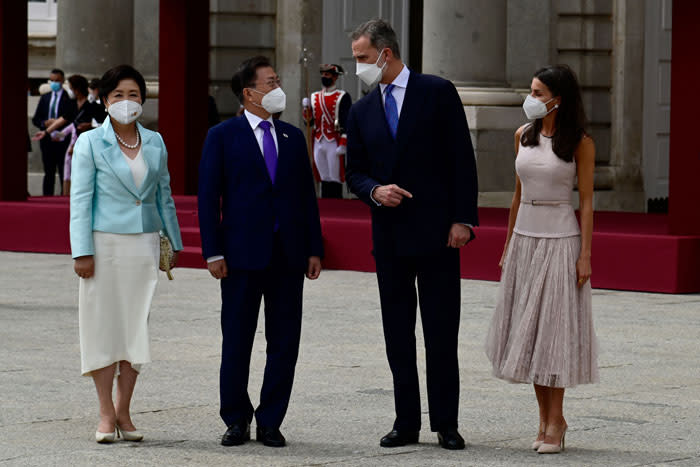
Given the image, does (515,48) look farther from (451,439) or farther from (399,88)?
(451,439)

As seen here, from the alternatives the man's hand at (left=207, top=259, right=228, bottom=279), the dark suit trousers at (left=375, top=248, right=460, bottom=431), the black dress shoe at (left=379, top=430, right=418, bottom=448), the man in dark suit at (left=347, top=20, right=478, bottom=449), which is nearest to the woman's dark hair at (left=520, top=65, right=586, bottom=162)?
the man in dark suit at (left=347, top=20, right=478, bottom=449)

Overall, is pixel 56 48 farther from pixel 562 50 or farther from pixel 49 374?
pixel 49 374

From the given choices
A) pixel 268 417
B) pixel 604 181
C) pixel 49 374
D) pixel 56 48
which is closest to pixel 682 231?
pixel 49 374

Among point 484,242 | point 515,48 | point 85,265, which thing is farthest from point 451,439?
point 515,48

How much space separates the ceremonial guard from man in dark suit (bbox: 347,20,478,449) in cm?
1138

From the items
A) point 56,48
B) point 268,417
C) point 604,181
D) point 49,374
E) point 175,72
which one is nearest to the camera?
point 268,417

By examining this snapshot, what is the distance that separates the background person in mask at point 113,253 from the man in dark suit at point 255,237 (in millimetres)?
257

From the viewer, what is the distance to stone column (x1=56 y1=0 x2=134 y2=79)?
20250 mm

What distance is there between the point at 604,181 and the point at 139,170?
13.5 meters

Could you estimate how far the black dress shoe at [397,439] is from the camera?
22.8 feet

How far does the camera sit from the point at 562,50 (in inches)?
803

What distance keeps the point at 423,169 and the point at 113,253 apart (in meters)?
1.28

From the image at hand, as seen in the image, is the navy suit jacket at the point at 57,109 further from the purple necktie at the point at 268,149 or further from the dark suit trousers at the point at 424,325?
the dark suit trousers at the point at 424,325

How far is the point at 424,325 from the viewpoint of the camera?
7074mm
